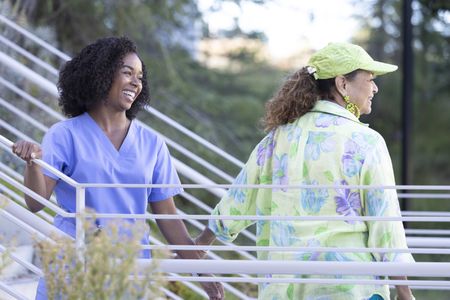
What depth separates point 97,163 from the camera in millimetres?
→ 4078

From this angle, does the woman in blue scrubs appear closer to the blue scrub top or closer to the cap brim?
the blue scrub top

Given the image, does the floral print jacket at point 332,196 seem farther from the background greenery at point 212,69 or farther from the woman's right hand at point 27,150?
the background greenery at point 212,69

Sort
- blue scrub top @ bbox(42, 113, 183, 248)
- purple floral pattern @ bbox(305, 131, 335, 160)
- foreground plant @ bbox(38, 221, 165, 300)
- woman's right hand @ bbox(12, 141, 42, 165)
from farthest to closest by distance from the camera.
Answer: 1. blue scrub top @ bbox(42, 113, 183, 248)
2. purple floral pattern @ bbox(305, 131, 335, 160)
3. woman's right hand @ bbox(12, 141, 42, 165)
4. foreground plant @ bbox(38, 221, 165, 300)

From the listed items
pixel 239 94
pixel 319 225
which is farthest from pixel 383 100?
pixel 319 225

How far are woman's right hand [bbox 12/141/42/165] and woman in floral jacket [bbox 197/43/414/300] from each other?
78cm

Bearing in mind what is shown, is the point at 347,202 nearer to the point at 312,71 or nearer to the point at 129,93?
the point at 312,71

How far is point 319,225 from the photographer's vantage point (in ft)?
12.7

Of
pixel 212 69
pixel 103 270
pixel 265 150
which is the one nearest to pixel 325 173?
pixel 265 150

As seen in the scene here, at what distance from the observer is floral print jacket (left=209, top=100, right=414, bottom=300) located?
3859 mm

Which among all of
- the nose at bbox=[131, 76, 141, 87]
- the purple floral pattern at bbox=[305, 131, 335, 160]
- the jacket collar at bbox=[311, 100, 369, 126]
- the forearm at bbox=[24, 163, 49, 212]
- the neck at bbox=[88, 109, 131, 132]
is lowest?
the forearm at bbox=[24, 163, 49, 212]

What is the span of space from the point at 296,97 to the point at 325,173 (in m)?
0.36

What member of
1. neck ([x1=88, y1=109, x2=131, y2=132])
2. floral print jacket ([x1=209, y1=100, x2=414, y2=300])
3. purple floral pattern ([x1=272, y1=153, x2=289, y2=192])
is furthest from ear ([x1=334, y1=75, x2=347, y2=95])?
neck ([x1=88, y1=109, x2=131, y2=132])

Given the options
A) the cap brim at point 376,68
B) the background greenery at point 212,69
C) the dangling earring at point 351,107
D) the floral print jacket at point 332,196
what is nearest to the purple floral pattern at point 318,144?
the floral print jacket at point 332,196

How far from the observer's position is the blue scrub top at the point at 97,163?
4047mm
